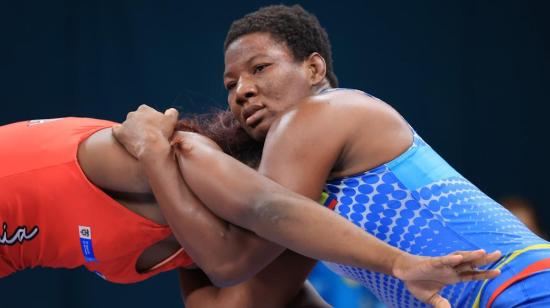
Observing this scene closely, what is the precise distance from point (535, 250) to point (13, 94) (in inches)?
110

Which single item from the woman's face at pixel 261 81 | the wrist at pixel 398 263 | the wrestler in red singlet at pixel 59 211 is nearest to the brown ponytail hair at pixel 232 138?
the woman's face at pixel 261 81

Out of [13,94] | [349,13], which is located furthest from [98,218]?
[349,13]

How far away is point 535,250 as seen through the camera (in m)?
1.73

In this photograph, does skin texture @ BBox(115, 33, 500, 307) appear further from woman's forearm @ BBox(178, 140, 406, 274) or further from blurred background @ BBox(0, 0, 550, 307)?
blurred background @ BBox(0, 0, 550, 307)

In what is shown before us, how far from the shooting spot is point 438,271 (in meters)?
1.47

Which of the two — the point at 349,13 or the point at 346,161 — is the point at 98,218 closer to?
the point at 346,161

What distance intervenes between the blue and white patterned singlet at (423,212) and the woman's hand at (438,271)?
235 mm

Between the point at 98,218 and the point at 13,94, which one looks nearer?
the point at 98,218

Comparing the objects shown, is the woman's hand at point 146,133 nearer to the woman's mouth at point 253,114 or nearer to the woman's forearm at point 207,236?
the woman's forearm at point 207,236

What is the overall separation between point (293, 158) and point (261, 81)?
39 centimetres

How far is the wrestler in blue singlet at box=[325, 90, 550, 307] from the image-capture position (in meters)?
1.74

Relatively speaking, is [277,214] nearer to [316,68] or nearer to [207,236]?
[207,236]

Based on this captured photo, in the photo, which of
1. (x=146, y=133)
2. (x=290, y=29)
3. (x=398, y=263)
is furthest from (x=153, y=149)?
(x=398, y=263)

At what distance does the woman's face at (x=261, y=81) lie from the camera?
2.12 metres
